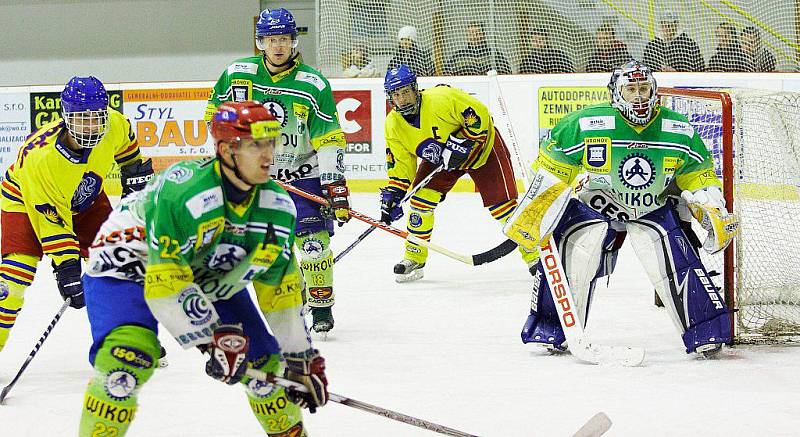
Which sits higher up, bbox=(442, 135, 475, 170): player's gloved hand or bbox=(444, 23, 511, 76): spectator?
bbox=(444, 23, 511, 76): spectator

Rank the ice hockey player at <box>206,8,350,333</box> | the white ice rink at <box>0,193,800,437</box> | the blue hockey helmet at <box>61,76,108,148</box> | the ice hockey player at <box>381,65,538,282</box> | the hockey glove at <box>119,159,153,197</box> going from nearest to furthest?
the white ice rink at <box>0,193,800,437</box>
the blue hockey helmet at <box>61,76,108,148</box>
the hockey glove at <box>119,159,153,197</box>
the ice hockey player at <box>206,8,350,333</box>
the ice hockey player at <box>381,65,538,282</box>

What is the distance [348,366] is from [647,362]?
3.71 ft

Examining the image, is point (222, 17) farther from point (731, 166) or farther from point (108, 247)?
point (108, 247)

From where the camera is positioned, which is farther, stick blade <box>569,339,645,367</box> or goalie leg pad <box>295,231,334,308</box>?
goalie leg pad <box>295,231,334,308</box>

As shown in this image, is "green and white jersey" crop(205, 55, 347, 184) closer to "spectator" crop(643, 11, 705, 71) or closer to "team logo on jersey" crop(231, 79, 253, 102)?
"team logo on jersey" crop(231, 79, 253, 102)

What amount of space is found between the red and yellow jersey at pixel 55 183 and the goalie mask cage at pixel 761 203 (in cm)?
240

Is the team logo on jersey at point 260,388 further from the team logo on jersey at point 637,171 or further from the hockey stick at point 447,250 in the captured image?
the hockey stick at point 447,250

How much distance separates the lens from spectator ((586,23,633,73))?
28.3ft

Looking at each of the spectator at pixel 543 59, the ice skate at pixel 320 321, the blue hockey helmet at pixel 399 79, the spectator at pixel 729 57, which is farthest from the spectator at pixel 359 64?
the ice skate at pixel 320 321

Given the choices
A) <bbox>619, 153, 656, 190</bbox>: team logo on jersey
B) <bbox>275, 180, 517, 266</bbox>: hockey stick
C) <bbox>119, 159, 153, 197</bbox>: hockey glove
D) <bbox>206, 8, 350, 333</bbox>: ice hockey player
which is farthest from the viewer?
<bbox>275, 180, 517, 266</bbox>: hockey stick

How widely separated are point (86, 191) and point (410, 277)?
2205 millimetres

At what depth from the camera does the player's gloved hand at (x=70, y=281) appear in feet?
11.6

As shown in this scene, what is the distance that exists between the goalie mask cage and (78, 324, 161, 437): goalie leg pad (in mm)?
2531

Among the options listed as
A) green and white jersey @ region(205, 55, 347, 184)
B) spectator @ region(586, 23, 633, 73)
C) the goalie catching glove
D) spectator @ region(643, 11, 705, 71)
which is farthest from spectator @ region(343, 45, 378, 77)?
the goalie catching glove
